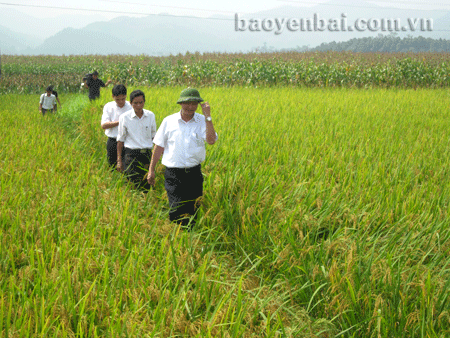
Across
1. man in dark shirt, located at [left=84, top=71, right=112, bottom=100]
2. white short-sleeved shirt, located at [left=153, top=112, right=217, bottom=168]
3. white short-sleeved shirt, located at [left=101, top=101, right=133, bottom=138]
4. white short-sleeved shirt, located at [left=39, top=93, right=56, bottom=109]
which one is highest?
man in dark shirt, located at [left=84, top=71, right=112, bottom=100]

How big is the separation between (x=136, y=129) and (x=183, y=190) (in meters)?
1.33

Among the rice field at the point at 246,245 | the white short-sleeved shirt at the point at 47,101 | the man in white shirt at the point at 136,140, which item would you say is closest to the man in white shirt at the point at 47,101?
the white short-sleeved shirt at the point at 47,101

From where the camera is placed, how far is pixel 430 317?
207cm

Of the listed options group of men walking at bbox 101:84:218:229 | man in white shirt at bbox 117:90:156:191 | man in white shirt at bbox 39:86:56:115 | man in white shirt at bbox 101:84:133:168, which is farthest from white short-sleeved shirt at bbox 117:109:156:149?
man in white shirt at bbox 39:86:56:115

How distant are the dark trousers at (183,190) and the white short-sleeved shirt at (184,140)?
0.08 meters

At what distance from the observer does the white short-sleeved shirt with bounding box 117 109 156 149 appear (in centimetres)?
438

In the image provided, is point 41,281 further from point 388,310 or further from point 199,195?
point 388,310

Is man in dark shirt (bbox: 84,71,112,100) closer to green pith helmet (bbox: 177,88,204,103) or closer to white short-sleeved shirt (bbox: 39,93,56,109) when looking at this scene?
white short-sleeved shirt (bbox: 39,93,56,109)

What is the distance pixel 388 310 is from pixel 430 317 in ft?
0.75

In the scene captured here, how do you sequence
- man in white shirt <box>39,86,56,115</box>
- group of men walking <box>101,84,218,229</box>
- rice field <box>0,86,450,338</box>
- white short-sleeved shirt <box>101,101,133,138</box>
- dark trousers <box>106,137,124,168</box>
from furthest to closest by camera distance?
man in white shirt <box>39,86,56,115</box>
dark trousers <box>106,137,124,168</box>
white short-sleeved shirt <box>101,101,133,138</box>
group of men walking <box>101,84,218,229</box>
rice field <box>0,86,450,338</box>

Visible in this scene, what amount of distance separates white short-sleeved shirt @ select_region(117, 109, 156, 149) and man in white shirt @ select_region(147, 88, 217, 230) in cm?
96

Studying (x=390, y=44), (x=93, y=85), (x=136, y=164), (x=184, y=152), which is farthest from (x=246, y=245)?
(x=390, y=44)

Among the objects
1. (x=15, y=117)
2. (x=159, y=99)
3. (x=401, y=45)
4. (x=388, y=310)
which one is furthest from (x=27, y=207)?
(x=401, y=45)

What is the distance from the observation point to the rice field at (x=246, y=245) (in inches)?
83.9
